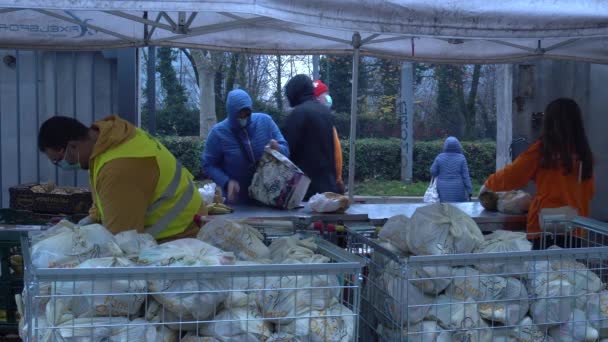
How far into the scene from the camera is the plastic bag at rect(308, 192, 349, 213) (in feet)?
16.7

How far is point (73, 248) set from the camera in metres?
2.65

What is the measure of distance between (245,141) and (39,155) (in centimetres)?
250

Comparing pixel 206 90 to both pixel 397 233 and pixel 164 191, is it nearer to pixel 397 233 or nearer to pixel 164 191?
pixel 164 191

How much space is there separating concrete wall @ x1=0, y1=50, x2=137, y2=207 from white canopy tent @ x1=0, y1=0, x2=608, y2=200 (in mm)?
1412

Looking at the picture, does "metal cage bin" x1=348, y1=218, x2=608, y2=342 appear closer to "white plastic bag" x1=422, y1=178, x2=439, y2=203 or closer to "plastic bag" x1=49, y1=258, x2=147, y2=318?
"plastic bag" x1=49, y1=258, x2=147, y2=318

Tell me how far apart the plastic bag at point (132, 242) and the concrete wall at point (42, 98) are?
4.74m

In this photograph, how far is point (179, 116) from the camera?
2161 cm

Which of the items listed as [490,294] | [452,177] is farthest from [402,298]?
[452,177]

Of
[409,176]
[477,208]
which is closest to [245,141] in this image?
[477,208]

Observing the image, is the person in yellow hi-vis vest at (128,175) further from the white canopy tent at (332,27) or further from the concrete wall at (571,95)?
the concrete wall at (571,95)

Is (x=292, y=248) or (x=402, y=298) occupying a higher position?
(x=292, y=248)

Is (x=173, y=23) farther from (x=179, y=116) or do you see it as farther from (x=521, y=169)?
(x=179, y=116)

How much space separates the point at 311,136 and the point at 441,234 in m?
3.63

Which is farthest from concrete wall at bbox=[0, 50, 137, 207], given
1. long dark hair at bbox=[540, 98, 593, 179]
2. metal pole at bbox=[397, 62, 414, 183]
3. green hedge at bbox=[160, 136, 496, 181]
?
green hedge at bbox=[160, 136, 496, 181]
